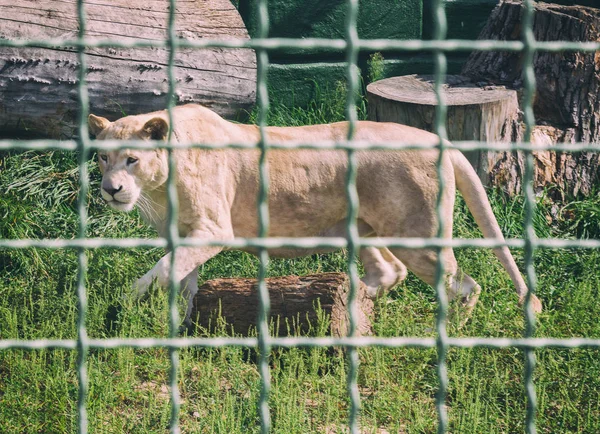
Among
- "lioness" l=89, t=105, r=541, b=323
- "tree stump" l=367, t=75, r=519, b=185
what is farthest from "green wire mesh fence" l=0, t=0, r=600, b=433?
"tree stump" l=367, t=75, r=519, b=185

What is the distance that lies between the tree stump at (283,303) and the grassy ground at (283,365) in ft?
0.50

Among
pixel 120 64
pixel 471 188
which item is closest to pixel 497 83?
pixel 471 188

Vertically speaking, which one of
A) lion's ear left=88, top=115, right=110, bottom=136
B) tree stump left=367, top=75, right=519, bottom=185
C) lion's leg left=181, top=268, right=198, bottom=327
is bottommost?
lion's leg left=181, top=268, right=198, bottom=327

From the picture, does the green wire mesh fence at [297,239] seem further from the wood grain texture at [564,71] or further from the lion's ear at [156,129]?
the wood grain texture at [564,71]

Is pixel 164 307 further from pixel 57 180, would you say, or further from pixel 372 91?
pixel 372 91

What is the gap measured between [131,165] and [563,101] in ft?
11.5

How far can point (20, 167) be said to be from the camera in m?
6.70

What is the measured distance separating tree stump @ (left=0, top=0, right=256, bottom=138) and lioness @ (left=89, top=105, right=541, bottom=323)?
1.51 m

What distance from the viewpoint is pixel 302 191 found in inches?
214

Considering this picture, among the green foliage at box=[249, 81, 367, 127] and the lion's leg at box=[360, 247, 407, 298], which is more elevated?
the green foliage at box=[249, 81, 367, 127]

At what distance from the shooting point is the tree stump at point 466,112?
654cm

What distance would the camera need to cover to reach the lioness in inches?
205

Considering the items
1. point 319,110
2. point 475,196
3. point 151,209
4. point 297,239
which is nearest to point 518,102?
point 319,110

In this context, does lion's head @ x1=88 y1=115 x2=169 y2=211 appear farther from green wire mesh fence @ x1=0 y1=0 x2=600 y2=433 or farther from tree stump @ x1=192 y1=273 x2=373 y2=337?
green wire mesh fence @ x1=0 y1=0 x2=600 y2=433
